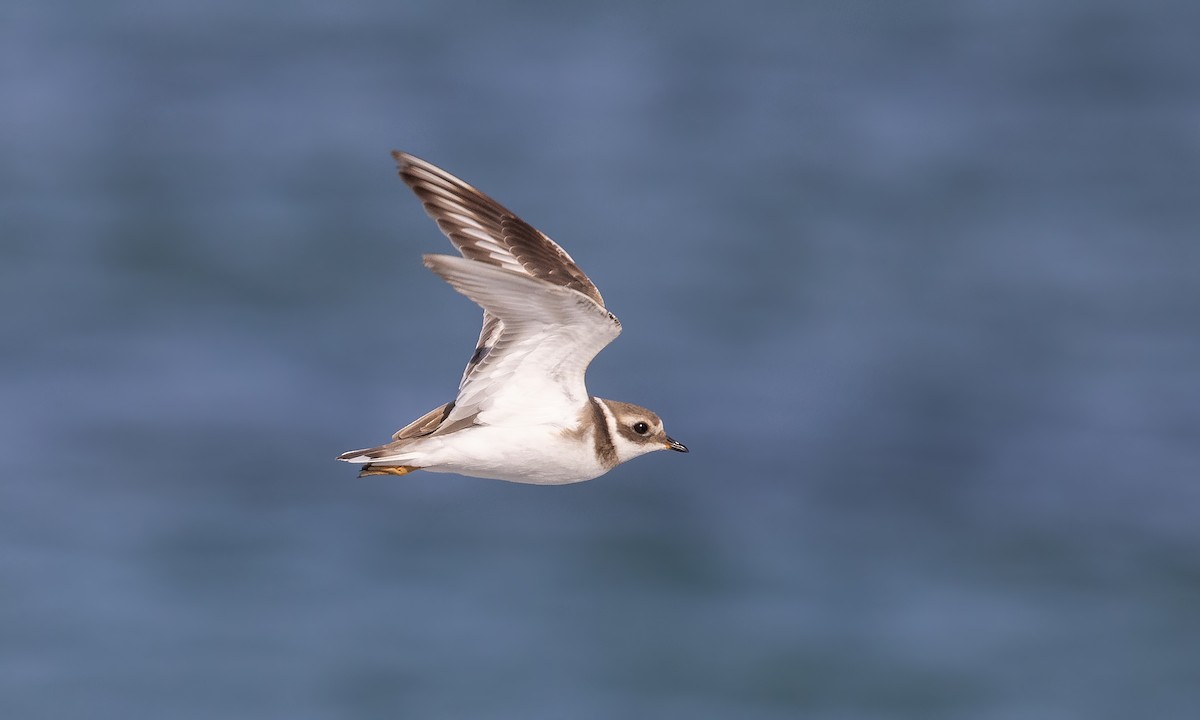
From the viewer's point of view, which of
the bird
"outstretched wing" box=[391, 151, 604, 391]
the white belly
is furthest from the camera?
"outstretched wing" box=[391, 151, 604, 391]

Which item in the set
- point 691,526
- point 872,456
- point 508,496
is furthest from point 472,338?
point 872,456

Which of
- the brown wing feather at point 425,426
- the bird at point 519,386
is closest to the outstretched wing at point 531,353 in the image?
the bird at point 519,386

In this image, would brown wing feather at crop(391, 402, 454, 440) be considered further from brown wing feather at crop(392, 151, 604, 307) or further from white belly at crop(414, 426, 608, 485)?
brown wing feather at crop(392, 151, 604, 307)

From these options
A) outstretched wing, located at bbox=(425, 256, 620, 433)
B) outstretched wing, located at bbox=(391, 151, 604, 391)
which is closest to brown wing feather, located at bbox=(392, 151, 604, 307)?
outstretched wing, located at bbox=(391, 151, 604, 391)

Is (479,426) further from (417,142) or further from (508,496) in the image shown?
(417,142)

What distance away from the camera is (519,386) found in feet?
36.9

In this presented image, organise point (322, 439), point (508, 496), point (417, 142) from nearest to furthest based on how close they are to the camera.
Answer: point (322, 439) → point (508, 496) → point (417, 142)

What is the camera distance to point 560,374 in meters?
11.2

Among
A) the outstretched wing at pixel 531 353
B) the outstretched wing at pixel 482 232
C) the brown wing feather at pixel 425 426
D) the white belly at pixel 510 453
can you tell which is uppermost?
the outstretched wing at pixel 482 232

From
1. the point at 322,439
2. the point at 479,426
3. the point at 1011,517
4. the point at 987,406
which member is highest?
the point at 987,406

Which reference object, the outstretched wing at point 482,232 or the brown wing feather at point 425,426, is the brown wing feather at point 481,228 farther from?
the brown wing feather at point 425,426

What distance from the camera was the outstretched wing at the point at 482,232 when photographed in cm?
1145

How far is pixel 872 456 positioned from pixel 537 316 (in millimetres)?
20878

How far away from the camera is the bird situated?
10.7 meters
